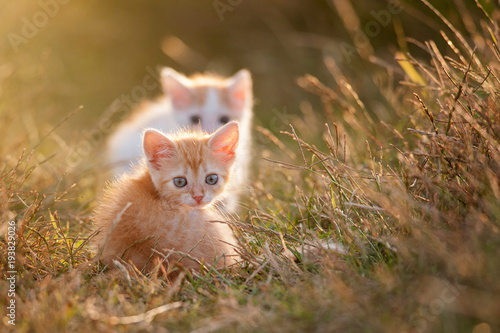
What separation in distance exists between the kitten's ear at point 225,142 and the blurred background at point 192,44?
187 cm

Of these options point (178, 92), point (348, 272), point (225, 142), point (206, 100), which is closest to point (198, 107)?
point (206, 100)

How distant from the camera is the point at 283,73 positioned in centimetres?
594

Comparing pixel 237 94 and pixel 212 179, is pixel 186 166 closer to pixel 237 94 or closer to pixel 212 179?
pixel 212 179

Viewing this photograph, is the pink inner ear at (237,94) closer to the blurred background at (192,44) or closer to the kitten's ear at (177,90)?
the kitten's ear at (177,90)

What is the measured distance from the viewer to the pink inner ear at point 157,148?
2.16m

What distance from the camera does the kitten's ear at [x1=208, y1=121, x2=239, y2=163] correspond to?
2266mm

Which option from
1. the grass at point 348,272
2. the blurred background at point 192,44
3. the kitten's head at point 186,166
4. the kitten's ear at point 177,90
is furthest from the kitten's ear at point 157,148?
the blurred background at point 192,44

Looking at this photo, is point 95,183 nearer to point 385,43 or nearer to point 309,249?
point 309,249

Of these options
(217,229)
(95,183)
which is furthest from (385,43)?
(217,229)

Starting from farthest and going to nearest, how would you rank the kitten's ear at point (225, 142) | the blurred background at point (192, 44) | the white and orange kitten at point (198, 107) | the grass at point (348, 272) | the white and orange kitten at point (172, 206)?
the blurred background at point (192, 44), the white and orange kitten at point (198, 107), the kitten's ear at point (225, 142), the white and orange kitten at point (172, 206), the grass at point (348, 272)

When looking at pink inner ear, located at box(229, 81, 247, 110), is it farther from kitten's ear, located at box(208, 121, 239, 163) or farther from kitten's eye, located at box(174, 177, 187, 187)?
kitten's eye, located at box(174, 177, 187, 187)

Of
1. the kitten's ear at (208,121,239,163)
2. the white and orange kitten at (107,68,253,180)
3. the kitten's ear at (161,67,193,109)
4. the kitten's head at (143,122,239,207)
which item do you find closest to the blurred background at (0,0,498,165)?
the white and orange kitten at (107,68,253,180)

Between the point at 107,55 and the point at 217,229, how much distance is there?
5495 millimetres

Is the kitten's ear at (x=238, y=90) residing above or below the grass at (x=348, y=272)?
above
